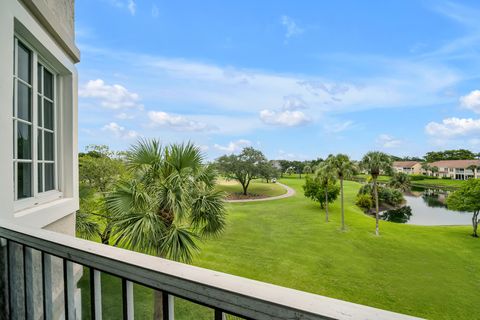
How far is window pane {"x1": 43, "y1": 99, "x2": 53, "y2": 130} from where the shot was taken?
2895 mm

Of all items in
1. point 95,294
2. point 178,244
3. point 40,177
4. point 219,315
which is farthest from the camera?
point 178,244

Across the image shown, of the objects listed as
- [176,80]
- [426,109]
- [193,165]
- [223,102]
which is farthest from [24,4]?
[426,109]

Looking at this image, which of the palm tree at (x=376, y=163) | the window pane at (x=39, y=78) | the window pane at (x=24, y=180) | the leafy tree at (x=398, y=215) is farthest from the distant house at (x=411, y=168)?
the window pane at (x=24, y=180)

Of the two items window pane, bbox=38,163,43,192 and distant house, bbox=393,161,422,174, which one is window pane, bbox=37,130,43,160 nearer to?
window pane, bbox=38,163,43,192

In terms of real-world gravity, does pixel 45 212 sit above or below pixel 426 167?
above

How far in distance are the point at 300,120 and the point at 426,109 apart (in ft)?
48.2

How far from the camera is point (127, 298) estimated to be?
2.58 feet

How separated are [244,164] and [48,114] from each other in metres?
28.3

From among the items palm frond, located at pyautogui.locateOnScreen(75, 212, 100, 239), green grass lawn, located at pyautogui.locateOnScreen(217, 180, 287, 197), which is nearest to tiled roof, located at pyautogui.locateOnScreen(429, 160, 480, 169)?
green grass lawn, located at pyautogui.locateOnScreen(217, 180, 287, 197)

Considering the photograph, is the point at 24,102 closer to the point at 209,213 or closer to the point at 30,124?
the point at 30,124

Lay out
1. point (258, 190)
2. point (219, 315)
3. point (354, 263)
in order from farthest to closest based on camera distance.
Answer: point (258, 190) < point (354, 263) < point (219, 315)

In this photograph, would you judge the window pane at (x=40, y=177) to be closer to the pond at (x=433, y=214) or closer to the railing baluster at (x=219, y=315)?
the railing baluster at (x=219, y=315)

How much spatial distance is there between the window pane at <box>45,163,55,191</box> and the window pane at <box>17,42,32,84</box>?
1.01 meters

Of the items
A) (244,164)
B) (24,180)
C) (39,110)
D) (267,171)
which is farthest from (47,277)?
(267,171)
